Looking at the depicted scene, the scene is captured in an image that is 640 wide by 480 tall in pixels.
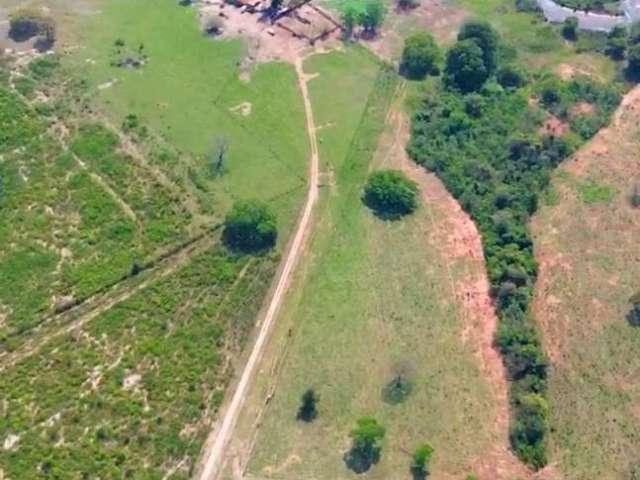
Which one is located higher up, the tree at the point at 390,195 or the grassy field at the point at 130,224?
the tree at the point at 390,195

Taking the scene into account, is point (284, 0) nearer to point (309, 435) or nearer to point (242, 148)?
point (242, 148)

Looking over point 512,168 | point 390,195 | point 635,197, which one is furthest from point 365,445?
point 635,197

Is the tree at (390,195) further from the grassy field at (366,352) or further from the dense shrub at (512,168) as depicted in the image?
the dense shrub at (512,168)

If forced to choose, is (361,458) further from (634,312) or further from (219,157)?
(219,157)

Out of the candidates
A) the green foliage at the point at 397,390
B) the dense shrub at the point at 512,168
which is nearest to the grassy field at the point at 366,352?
the green foliage at the point at 397,390

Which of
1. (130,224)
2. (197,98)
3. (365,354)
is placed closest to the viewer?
(365,354)
